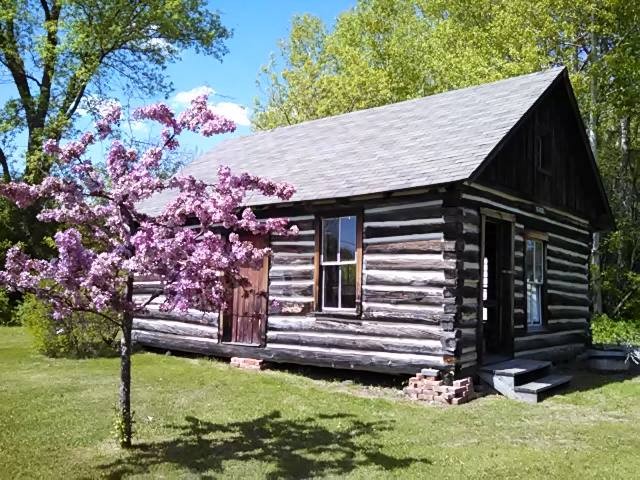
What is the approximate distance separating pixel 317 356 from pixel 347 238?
2188 millimetres

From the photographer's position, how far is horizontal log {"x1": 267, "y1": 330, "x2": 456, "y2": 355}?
33.1 ft

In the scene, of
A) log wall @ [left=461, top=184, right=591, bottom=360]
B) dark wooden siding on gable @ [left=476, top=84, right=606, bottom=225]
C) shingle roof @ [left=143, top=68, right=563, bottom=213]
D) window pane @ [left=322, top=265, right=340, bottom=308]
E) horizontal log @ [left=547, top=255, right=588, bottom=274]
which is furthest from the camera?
horizontal log @ [left=547, top=255, right=588, bottom=274]

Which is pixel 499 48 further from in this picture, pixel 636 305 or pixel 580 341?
pixel 580 341

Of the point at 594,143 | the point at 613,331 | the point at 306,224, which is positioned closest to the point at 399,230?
the point at 306,224

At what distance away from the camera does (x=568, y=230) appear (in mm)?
14758

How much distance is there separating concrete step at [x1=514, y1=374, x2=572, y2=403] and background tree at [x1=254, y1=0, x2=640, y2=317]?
38.9 feet

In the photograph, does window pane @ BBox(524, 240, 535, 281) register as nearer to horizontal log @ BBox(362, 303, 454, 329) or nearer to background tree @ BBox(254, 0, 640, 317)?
horizontal log @ BBox(362, 303, 454, 329)

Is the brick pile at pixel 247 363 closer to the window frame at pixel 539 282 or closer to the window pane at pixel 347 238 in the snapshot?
the window pane at pixel 347 238

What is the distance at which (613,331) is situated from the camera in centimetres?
1928

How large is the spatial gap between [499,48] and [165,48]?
1621 cm

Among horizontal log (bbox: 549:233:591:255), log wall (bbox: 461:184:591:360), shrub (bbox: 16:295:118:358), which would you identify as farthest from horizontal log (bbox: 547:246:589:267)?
shrub (bbox: 16:295:118:358)

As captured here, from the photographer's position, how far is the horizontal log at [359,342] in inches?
397

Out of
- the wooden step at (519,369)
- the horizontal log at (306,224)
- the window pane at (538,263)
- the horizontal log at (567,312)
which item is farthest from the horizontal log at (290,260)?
the horizontal log at (567,312)

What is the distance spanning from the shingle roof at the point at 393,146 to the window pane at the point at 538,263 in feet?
10.5
